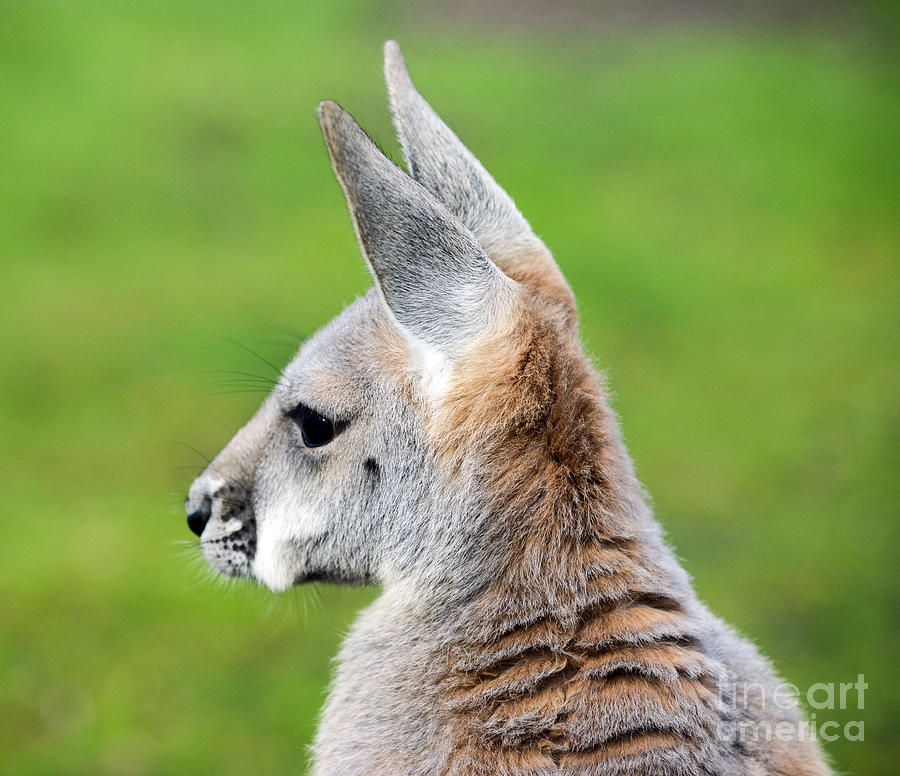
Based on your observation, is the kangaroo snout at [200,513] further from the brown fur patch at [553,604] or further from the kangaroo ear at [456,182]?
the kangaroo ear at [456,182]

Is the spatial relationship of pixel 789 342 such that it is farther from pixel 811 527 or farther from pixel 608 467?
pixel 608 467

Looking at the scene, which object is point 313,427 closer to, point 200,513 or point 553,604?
point 200,513

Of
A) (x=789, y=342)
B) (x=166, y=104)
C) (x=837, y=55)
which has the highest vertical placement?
(x=837, y=55)

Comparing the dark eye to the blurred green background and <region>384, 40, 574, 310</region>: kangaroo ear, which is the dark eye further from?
the blurred green background

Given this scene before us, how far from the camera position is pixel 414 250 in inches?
103

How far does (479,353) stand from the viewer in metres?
2.69

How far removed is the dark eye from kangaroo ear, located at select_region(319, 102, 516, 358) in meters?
0.46

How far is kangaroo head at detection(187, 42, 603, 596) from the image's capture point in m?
2.63

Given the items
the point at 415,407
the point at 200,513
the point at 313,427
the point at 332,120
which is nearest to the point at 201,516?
the point at 200,513

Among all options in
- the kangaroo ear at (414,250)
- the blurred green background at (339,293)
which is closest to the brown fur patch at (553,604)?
the kangaroo ear at (414,250)

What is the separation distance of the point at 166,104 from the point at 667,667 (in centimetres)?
1065

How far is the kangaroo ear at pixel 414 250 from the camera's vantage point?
2.52m

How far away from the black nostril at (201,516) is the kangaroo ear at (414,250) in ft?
3.21

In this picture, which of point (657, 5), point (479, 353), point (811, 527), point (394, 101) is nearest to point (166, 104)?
point (657, 5)
